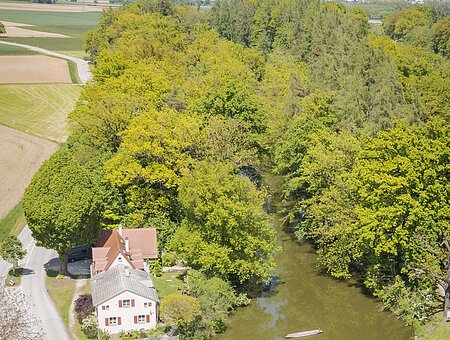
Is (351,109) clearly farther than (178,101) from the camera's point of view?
No

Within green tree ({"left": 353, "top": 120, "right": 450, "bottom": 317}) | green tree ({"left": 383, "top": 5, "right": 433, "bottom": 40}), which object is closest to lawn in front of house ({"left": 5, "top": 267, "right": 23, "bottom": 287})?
green tree ({"left": 353, "top": 120, "right": 450, "bottom": 317})

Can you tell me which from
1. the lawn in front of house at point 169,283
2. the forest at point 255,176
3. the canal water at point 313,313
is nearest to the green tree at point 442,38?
the forest at point 255,176

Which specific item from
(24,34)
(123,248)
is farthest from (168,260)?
(24,34)

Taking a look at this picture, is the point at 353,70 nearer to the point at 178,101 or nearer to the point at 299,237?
the point at 178,101

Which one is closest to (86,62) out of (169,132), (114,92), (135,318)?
(114,92)

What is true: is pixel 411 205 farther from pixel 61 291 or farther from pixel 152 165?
pixel 61 291

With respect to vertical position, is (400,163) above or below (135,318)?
above

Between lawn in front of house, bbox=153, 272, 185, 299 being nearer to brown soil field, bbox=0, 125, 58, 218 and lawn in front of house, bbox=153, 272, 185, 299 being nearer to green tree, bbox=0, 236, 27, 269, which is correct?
green tree, bbox=0, 236, 27, 269
